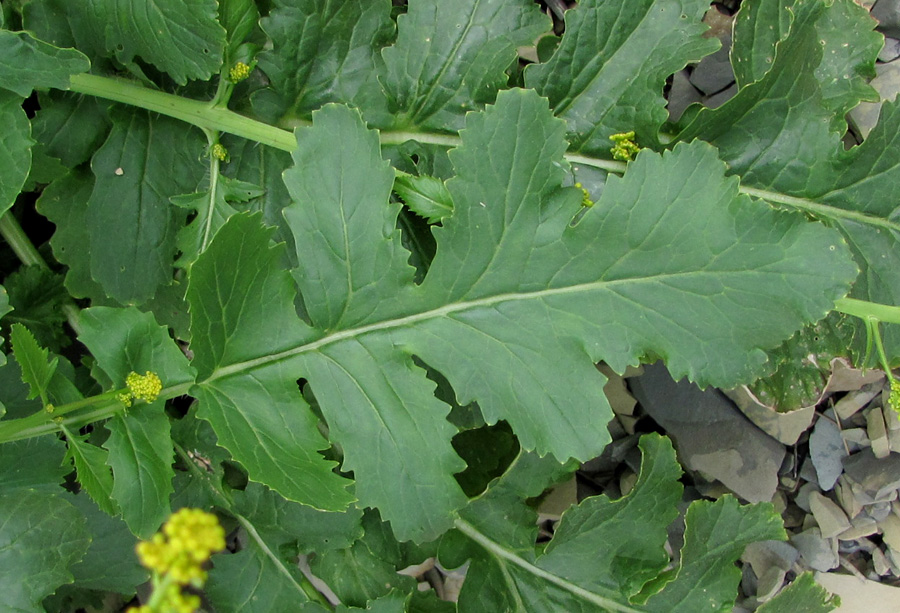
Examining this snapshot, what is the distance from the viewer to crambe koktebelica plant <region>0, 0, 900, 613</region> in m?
1.59

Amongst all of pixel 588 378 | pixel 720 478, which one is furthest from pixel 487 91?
pixel 720 478

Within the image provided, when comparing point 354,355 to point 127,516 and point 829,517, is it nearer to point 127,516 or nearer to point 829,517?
point 127,516

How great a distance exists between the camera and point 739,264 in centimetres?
155

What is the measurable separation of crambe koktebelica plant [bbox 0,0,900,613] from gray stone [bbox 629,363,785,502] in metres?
0.47

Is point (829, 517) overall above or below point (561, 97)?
below

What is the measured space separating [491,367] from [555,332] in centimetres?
16

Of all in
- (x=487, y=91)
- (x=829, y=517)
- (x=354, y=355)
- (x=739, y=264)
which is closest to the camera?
(x=739, y=264)

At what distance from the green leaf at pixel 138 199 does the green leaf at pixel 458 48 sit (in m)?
0.67

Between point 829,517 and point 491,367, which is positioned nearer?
point 491,367

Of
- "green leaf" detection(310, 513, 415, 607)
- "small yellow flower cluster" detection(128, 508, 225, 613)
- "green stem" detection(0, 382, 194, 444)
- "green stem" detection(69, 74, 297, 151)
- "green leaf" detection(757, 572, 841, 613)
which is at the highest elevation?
"small yellow flower cluster" detection(128, 508, 225, 613)

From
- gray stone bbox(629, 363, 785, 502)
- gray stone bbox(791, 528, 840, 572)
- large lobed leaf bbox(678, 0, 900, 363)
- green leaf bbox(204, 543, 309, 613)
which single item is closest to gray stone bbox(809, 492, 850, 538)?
gray stone bbox(791, 528, 840, 572)

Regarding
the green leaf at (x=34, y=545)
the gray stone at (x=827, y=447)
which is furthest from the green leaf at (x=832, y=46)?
the green leaf at (x=34, y=545)

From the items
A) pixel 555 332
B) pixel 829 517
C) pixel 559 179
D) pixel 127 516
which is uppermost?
pixel 559 179

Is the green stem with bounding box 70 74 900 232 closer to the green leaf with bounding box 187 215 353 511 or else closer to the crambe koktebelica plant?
the crambe koktebelica plant
